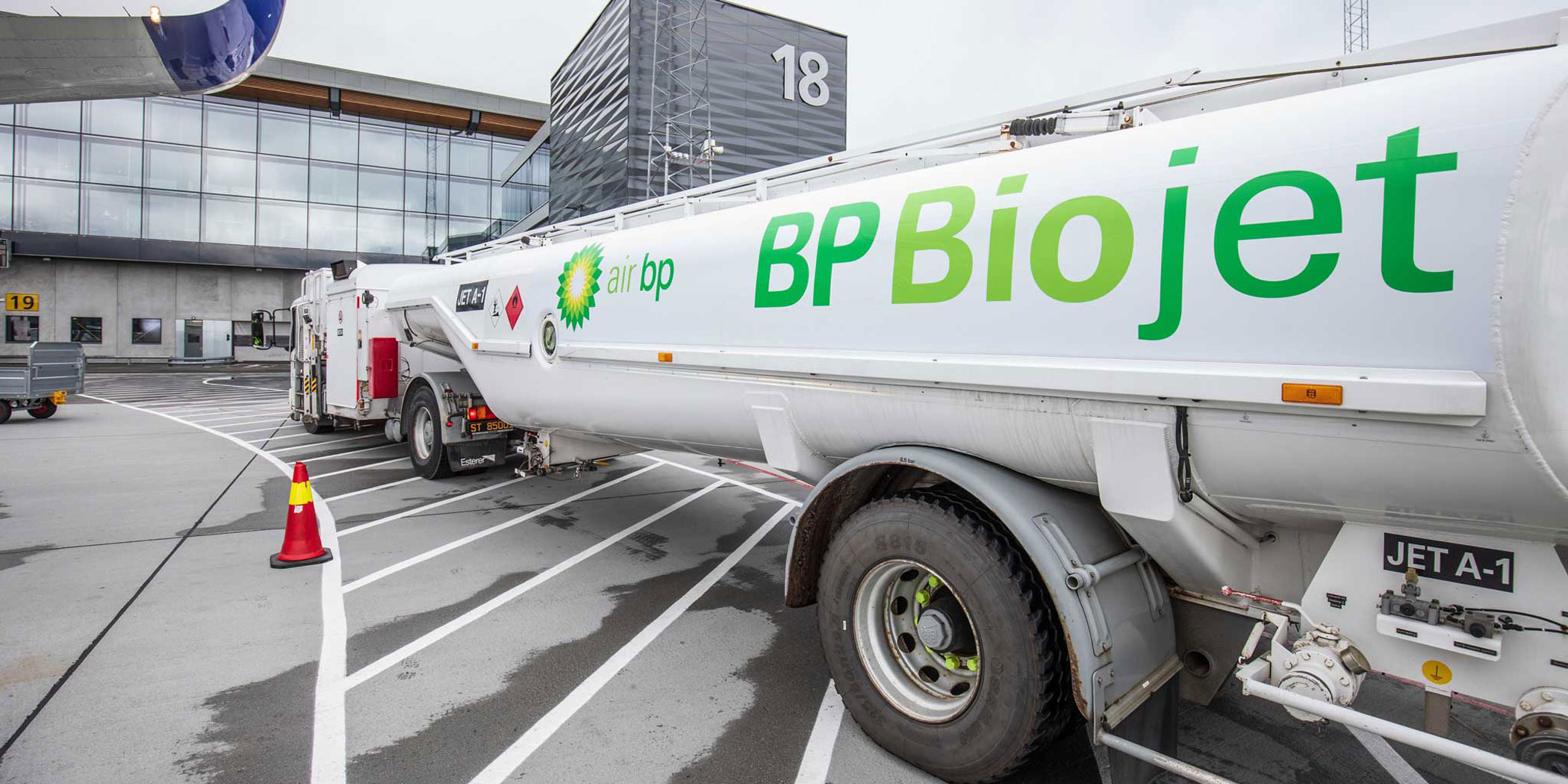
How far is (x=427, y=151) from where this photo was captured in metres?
39.0

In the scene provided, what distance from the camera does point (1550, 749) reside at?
1.89m

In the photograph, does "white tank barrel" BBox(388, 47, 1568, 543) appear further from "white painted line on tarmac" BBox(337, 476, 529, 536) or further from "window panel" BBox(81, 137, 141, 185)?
"window panel" BBox(81, 137, 141, 185)

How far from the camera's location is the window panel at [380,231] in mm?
37625

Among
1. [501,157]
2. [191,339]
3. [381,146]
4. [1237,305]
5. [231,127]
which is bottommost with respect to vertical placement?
[1237,305]

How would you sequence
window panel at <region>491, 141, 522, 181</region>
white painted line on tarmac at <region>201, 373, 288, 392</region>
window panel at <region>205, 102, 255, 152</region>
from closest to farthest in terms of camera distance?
white painted line on tarmac at <region>201, 373, 288, 392</region>, window panel at <region>205, 102, 255, 152</region>, window panel at <region>491, 141, 522, 181</region>

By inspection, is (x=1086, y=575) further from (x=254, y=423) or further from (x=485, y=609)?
(x=254, y=423)

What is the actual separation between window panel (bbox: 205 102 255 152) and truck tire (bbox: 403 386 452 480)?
115ft

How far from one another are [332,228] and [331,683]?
130 ft

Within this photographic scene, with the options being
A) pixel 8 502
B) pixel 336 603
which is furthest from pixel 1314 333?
pixel 8 502


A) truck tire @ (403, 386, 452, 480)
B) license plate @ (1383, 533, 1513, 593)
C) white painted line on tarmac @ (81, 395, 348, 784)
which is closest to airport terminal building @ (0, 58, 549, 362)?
truck tire @ (403, 386, 452, 480)

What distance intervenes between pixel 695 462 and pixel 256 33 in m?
6.70

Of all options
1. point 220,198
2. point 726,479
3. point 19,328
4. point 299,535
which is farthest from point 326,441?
point 19,328

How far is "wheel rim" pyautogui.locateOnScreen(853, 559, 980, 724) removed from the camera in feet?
9.52

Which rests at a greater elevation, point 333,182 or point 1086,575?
point 333,182
